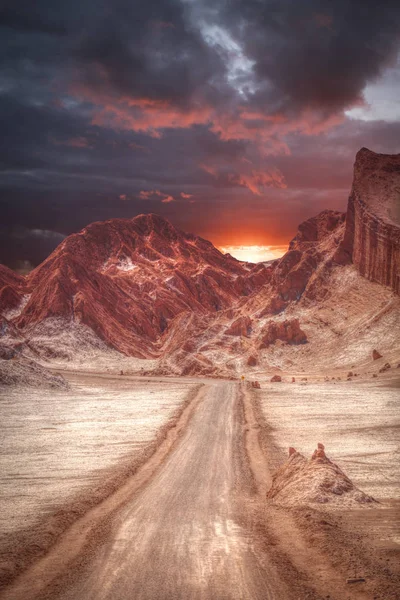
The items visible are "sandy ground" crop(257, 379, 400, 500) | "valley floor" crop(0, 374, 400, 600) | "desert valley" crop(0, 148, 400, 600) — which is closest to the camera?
"valley floor" crop(0, 374, 400, 600)

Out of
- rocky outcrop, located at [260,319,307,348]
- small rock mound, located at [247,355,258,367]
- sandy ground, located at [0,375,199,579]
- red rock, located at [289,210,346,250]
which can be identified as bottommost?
sandy ground, located at [0,375,199,579]

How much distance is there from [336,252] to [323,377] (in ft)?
140

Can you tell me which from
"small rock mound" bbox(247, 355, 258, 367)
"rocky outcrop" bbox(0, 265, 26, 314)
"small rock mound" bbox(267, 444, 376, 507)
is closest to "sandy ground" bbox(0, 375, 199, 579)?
"small rock mound" bbox(267, 444, 376, 507)

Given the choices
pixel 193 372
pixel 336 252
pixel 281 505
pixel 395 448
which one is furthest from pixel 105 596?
pixel 336 252

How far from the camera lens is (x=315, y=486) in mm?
16016

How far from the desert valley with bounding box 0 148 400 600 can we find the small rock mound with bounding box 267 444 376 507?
61 mm

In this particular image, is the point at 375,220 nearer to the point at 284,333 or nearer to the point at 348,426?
the point at 284,333

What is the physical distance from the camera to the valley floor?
10094 mm

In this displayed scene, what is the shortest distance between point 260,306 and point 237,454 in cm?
9350

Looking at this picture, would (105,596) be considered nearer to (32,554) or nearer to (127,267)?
(32,554)

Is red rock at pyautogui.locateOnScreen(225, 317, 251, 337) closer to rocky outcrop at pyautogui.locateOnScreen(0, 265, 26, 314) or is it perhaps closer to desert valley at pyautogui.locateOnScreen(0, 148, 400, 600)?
desert valley at pyautogui.locateOnScreen(0, 148, 400, 600)

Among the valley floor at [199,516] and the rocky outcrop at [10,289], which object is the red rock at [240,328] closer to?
the valley floor at [199,516]

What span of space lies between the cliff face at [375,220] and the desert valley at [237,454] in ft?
1.15

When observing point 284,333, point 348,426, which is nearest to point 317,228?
point 284,333
